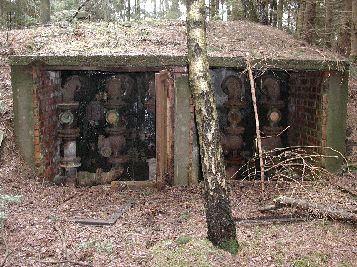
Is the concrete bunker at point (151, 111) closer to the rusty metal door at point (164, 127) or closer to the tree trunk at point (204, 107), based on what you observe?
the rusty metal door at point (164, 127)

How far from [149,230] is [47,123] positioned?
3.66 meters

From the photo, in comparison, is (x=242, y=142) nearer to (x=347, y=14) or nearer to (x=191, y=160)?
(x=191, y=160)

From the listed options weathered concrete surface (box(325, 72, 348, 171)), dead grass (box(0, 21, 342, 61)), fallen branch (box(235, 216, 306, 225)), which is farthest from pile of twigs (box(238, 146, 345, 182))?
dead grass (box(0, 21, 342, 61))

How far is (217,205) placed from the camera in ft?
14.6

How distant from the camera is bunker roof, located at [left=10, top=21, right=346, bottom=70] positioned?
7.25m

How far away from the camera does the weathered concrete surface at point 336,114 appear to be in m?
7.80

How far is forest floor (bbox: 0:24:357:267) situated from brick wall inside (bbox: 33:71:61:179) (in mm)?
413

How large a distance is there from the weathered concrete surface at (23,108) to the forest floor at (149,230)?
8.4 inches

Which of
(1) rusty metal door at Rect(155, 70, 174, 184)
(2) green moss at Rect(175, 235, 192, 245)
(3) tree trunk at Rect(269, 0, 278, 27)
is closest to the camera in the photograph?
(2) green moss at Rect(175, 235, 192, 245)

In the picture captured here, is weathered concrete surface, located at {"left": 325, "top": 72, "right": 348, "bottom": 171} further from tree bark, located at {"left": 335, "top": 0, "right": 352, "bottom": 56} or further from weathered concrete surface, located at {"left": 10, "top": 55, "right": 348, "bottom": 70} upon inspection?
tree bark, located at {"left": 335, "top": 0, "right": 352, "bottom": 56}

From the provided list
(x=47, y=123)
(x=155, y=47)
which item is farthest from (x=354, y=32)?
(x=47, y=123)

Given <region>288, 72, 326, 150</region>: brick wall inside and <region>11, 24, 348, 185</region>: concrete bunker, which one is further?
<region>288, 72, 326, 150</region>: brick wall inside

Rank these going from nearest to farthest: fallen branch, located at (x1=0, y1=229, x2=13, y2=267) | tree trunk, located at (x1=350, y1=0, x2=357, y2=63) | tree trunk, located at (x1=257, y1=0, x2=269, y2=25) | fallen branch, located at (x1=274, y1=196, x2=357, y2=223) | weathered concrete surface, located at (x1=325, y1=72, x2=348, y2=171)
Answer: fallen branch, located at (x1=0, y1=229, x2=13, y2=267) < fallen branch, located at (x1=274, y1=196, x2=357, y2=223) < weathered concrete surface, located at (x1=325, y1=72, x2=348, y2=171) < tree trunk, located at (x1=350, y1=0, x2=357, y2=63) < tree trunk, located at (x1=257, y1=0, x2=269, y2=25)

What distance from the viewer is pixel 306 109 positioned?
882cm
